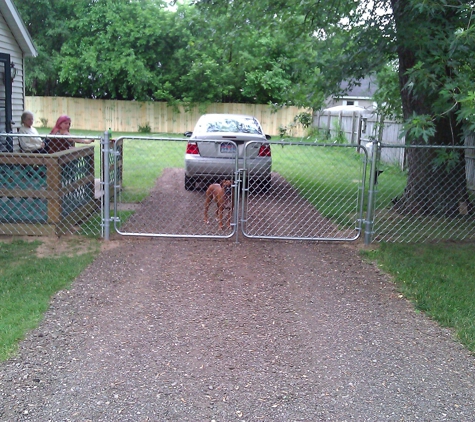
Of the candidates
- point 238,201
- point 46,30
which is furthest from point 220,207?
point 46,30

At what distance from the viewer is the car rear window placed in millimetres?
10836

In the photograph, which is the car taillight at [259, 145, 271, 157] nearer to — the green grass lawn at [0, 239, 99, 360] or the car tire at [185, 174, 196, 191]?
the car tire at [185, 174, 196, 191]

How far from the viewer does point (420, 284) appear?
5.71 m

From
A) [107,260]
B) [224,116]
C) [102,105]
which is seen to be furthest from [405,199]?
[102,105]

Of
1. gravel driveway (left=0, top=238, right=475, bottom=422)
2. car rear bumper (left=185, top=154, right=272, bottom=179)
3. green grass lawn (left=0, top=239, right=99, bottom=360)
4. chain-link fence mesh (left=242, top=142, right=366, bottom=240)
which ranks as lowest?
gravel driveway (left=0, top=238, right=475, bottom=422)

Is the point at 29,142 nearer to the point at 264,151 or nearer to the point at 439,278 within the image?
the point at 264,151

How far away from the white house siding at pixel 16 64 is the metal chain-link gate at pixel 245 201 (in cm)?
256

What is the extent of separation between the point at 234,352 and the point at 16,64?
30.4 ft

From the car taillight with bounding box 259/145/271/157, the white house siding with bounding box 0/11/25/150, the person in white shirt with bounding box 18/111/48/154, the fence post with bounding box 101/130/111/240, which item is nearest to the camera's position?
the fence post with bounding box 101/130/111/240

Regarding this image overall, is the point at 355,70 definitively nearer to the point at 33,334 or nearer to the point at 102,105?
the point at 33,334

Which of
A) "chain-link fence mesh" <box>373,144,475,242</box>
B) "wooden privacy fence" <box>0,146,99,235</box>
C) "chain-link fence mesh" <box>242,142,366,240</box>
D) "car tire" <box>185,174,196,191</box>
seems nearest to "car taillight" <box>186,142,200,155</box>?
"car tire" <box>185,174,196,191</box>

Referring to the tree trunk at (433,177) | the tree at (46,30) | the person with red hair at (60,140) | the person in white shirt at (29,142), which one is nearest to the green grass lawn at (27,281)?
the person in white shirt at (29,142)

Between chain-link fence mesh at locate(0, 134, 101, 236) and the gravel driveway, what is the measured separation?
4.50ft

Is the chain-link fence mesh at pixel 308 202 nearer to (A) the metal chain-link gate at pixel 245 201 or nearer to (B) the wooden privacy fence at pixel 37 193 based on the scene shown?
(A) the metal chain-link gate at pixel 245 201
